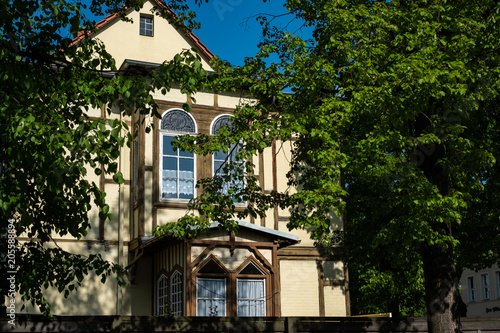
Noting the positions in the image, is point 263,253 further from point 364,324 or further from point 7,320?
point 7,320

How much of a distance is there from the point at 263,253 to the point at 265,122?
6.22 m

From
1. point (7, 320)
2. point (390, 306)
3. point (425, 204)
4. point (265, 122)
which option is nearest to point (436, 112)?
point (425, 204)

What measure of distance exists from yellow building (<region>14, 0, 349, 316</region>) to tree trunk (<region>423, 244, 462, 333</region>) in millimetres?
3706

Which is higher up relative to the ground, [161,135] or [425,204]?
[161,135]

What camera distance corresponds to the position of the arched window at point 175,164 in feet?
60.5

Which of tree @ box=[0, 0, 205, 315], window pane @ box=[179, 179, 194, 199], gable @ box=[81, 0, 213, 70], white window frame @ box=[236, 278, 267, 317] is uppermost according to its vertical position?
gable @ box=[81, 0, 213, 70]

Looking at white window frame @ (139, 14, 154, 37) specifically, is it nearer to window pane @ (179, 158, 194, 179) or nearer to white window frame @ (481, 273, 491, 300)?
window pane @ (179, 158, 194, 179)

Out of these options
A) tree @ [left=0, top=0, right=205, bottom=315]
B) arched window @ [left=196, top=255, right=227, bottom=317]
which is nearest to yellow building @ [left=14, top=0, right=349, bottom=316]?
arched window @ [left=196, top=255, right=227, bottom=317]

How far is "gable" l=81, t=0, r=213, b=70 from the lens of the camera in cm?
2009

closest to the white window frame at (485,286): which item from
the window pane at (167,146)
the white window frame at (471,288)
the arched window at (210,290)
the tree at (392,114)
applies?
the white window frame at (471,288)

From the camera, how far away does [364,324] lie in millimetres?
12672

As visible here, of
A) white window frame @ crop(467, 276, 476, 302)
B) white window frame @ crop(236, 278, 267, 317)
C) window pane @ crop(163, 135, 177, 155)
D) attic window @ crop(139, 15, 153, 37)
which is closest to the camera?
white window frame @ crop(236, 278, 267, 317)

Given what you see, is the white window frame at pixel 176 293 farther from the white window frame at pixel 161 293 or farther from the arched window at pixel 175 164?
the arched window at pixel 175 164

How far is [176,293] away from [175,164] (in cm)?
388
